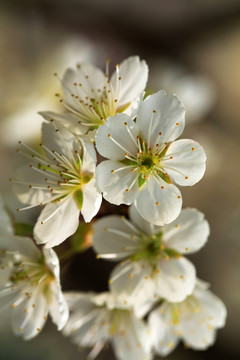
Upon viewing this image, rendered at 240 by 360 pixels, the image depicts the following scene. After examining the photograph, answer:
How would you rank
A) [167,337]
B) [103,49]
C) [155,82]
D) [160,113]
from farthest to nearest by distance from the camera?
[103,49]
[155,82]
[167,337]
[160,113]

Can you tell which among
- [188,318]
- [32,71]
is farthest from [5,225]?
[32,71]

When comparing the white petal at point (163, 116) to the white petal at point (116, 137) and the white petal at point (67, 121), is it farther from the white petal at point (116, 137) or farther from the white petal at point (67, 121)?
the white petal at point (67, 121)

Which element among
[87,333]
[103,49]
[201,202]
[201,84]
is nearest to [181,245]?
[87,333]

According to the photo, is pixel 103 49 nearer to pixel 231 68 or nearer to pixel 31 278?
pixel 231 68

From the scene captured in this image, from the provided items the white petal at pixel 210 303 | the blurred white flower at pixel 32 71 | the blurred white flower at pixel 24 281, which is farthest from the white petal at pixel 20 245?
the blurred white flower at pixel 32 71

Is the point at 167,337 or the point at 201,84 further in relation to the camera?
the point at 201,84
